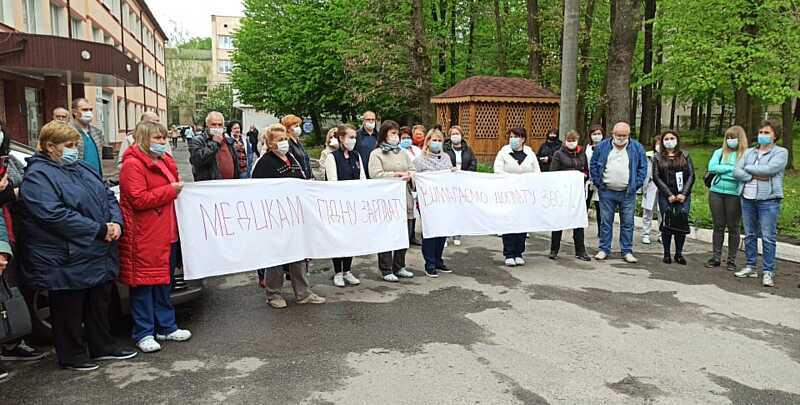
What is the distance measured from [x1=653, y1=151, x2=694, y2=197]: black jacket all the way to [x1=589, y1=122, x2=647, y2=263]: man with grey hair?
20 cm

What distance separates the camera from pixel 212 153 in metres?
7.13

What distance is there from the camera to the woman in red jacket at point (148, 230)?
494 centimetres

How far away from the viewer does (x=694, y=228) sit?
34.8 ft

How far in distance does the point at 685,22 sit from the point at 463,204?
532 inches

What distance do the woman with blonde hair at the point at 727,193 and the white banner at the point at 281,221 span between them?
4.05 meters

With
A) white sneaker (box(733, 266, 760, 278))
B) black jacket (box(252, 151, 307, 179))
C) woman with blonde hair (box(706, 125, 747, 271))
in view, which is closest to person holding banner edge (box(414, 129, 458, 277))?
black jacket (box(252, 151, 307, 179))

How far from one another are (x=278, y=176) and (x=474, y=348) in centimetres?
270

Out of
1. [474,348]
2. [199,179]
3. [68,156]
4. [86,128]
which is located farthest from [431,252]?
[86,128]

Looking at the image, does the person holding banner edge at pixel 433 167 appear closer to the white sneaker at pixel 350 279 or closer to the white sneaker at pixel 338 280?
the white sneaker at pixel 350 279

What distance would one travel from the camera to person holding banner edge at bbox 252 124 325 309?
20.8 feet

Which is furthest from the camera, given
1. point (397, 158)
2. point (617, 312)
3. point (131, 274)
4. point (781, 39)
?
point (781, 39)

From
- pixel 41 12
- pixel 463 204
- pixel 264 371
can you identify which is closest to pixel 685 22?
pixel 463 204

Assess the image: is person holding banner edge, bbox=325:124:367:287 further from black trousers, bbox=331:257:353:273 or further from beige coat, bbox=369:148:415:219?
beige coat, bbox=369:148:415:219

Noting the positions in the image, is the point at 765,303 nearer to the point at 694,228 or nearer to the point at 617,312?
the point at 617,312
